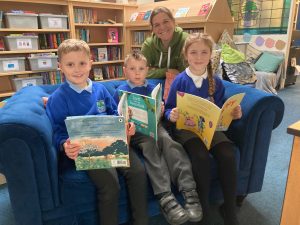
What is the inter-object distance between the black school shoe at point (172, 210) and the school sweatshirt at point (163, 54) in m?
1.08

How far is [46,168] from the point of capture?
3.51 feet

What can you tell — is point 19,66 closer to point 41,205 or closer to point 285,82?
point 41,205

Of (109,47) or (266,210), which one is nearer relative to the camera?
(266,210)

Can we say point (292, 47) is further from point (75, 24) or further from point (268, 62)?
point (75, 24)

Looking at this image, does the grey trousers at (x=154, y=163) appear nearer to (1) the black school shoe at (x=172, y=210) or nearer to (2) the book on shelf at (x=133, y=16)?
(1) the black school shoe at (x=172, y=210)

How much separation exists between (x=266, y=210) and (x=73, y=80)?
134cm

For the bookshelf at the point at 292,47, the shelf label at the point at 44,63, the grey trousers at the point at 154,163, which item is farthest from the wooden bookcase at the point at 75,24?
the bookshelf at the point at 292,47

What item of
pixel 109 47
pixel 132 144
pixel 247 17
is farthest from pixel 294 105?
pixel 132 144

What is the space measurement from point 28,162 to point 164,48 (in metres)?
1.37

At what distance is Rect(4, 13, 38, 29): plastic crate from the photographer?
2.85 meters

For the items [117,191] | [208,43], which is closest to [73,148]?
[117,191]

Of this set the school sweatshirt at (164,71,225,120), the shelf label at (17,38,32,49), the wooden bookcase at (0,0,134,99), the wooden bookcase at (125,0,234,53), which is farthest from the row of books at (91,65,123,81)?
the school sweatshirt at (164,71,225,120)

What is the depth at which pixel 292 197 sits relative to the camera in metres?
0.86

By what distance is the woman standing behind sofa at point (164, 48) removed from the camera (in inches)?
76.2
